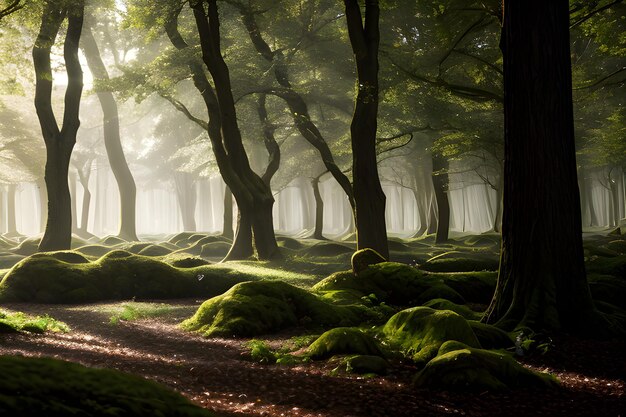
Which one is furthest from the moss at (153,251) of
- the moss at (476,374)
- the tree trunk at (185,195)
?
the tree trunk at (185,195)

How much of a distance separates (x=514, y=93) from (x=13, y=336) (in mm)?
8594

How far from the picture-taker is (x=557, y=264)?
345 inches

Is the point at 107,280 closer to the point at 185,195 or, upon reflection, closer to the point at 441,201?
the point at 441,201

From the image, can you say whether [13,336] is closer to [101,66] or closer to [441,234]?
[441,234]

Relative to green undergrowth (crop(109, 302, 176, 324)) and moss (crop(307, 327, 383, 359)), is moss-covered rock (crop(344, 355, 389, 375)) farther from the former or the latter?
green undergrowth (crop(109, 302, 176, 324))

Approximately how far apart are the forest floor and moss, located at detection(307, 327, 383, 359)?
311 mm

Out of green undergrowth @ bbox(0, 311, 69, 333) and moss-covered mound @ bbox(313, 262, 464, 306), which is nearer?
green undergrowth @ bbox(0, 311, 69, 333)

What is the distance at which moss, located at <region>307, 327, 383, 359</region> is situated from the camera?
24.9 ft

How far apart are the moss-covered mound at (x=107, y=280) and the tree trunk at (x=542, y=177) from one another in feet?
33.6

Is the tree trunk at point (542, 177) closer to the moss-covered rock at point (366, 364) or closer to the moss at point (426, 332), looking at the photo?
the moss at point (426, 332)

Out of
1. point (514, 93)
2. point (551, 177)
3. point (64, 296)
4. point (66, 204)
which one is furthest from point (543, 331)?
point (66, 204)

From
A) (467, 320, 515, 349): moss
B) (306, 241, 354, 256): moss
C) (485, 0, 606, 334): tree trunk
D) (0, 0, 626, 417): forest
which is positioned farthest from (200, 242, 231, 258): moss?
(467, 320, 515, 349): moss

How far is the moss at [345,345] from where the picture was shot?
7578 millimetres

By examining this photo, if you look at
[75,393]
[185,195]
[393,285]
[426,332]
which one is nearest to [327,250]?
[393,285]
